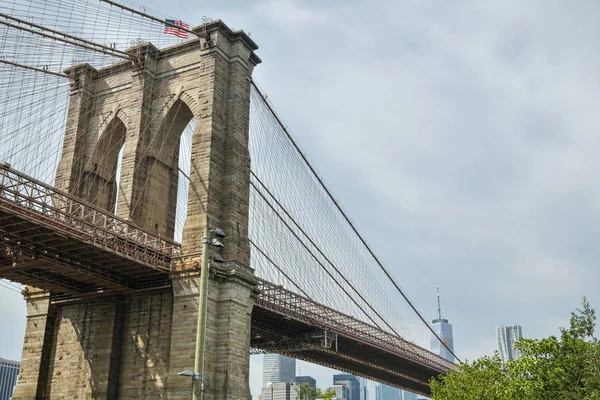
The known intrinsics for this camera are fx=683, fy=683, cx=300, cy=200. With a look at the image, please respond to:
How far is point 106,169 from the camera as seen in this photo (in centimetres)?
4641

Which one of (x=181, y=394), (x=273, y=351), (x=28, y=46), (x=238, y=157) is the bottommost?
(x=181, y=394)

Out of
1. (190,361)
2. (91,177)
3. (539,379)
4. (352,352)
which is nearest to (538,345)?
(539,379)

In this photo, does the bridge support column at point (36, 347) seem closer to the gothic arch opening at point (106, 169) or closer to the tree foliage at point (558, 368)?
the gothic arch opening at point (106, 169)

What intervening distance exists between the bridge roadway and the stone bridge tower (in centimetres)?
134

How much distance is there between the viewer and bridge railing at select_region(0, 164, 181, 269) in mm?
29984

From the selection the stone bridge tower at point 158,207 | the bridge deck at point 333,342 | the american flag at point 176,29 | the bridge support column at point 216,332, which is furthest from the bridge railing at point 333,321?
the american flag at point 176,29

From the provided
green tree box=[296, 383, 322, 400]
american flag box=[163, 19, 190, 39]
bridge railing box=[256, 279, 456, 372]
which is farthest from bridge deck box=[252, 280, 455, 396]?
american flag box=[163, 19, 190, 39]

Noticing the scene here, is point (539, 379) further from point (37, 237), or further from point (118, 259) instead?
point (37, 237)

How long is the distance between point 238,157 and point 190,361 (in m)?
12.4

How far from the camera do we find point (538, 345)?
106ft

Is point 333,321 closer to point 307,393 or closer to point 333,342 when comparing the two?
point 333,342

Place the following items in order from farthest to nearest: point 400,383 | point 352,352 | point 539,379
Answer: point 400,383 < point 352,352 < point 539,379

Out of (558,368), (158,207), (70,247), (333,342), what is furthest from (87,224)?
(333,342)

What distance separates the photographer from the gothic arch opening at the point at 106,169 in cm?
4503
